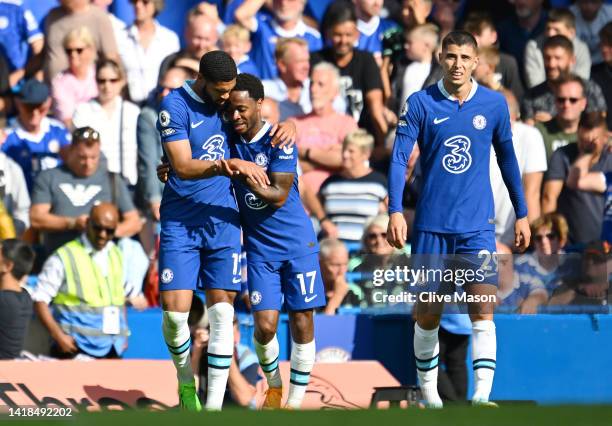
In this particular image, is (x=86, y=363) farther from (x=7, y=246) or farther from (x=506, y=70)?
(x=506, y=70)

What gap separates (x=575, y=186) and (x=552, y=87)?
1174 mm

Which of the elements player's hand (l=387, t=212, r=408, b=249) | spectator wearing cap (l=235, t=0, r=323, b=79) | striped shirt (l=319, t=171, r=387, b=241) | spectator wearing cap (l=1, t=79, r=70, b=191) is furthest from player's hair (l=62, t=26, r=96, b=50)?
player's hand (l=387, t=212, r=408, b=249)

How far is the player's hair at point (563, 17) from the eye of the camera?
1495 centimetres

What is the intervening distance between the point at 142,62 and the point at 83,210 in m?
2.03

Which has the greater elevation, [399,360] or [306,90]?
[306,90]

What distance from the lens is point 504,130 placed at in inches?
406

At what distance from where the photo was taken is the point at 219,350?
409 inches

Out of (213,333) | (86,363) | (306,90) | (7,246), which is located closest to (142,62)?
(306,90)

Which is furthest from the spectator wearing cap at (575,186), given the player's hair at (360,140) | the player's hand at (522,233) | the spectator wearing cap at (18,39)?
the spectator wearing cap at (18,39)

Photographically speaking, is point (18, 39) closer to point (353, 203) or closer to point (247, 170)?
point (353, 203)

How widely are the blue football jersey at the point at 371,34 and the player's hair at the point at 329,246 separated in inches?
122

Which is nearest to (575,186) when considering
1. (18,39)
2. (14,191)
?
(14,191)

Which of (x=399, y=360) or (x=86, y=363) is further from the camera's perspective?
(x=399, y=360)

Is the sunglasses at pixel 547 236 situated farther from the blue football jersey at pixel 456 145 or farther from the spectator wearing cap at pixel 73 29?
the spectator wearing cap at pixel 73 29
